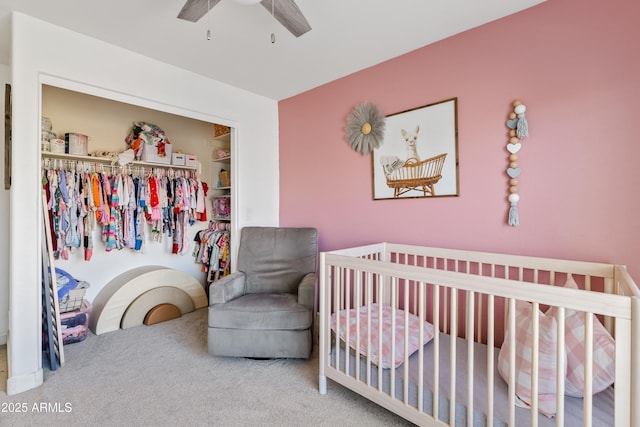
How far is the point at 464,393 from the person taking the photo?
1.33 metres

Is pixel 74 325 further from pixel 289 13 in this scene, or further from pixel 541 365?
pixel 541 365

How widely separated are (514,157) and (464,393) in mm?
1351

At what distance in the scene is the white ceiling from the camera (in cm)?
172

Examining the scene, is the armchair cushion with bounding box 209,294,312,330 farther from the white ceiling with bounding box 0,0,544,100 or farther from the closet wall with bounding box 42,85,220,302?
the white ceiling with bounding box 0,0,544,100

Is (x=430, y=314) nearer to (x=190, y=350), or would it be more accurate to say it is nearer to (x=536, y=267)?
(x=536, y=267)

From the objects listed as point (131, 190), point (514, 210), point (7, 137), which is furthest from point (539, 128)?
point (7, 137)

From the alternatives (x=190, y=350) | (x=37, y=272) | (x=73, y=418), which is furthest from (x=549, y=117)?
(x=37, y=272)

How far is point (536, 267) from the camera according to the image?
1.64m

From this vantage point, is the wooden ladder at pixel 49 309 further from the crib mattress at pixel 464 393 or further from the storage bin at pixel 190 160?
the crib mattress at pixel 464 393

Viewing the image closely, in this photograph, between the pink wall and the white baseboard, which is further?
the white baseboard

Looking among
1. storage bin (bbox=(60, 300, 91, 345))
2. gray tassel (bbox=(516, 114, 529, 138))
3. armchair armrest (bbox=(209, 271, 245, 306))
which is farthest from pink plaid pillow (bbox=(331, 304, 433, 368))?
storage bin (bbox=(60, 300, 91, 345))

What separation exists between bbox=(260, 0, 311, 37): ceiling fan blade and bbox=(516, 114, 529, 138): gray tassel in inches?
52.9

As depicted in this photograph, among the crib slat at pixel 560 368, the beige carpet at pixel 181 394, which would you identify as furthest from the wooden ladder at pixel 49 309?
the crib slat at pixel 560 368

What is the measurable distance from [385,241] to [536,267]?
3.39ft
